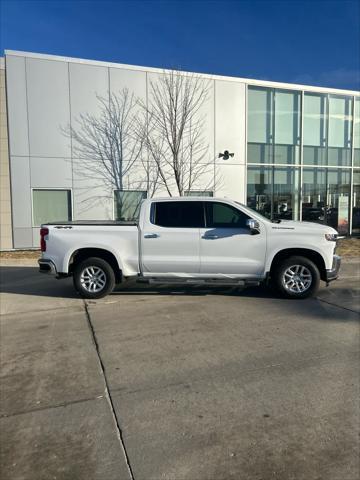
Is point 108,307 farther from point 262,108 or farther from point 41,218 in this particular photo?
point 262,108

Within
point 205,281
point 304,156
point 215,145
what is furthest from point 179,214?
point 304,156

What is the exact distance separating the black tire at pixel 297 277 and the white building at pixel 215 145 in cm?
903

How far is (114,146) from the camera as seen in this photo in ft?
49.0

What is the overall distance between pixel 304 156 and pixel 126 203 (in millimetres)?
8289

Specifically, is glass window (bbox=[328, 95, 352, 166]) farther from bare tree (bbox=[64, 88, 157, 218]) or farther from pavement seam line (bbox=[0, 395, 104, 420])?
pavement seam line (bbox=[0, 395, 104, 420])

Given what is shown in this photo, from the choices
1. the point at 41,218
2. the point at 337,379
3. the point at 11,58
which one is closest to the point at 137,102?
the point at 11,58

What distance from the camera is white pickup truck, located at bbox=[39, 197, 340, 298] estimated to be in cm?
720

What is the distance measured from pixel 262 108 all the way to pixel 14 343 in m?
14.6

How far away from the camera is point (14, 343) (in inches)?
202

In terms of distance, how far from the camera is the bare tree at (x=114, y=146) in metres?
14.6

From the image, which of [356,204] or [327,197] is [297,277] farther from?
[356,204]

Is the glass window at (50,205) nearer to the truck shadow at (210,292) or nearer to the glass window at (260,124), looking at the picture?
the truck shadow at (210,292)

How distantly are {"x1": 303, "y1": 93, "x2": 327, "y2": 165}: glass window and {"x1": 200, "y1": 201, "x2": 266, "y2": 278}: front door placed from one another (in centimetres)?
1162

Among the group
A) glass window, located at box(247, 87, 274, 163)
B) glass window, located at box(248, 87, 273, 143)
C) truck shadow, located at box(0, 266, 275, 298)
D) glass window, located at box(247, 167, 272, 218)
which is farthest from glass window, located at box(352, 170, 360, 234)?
truck shadow, located at box(0, 266, 275, 298)
